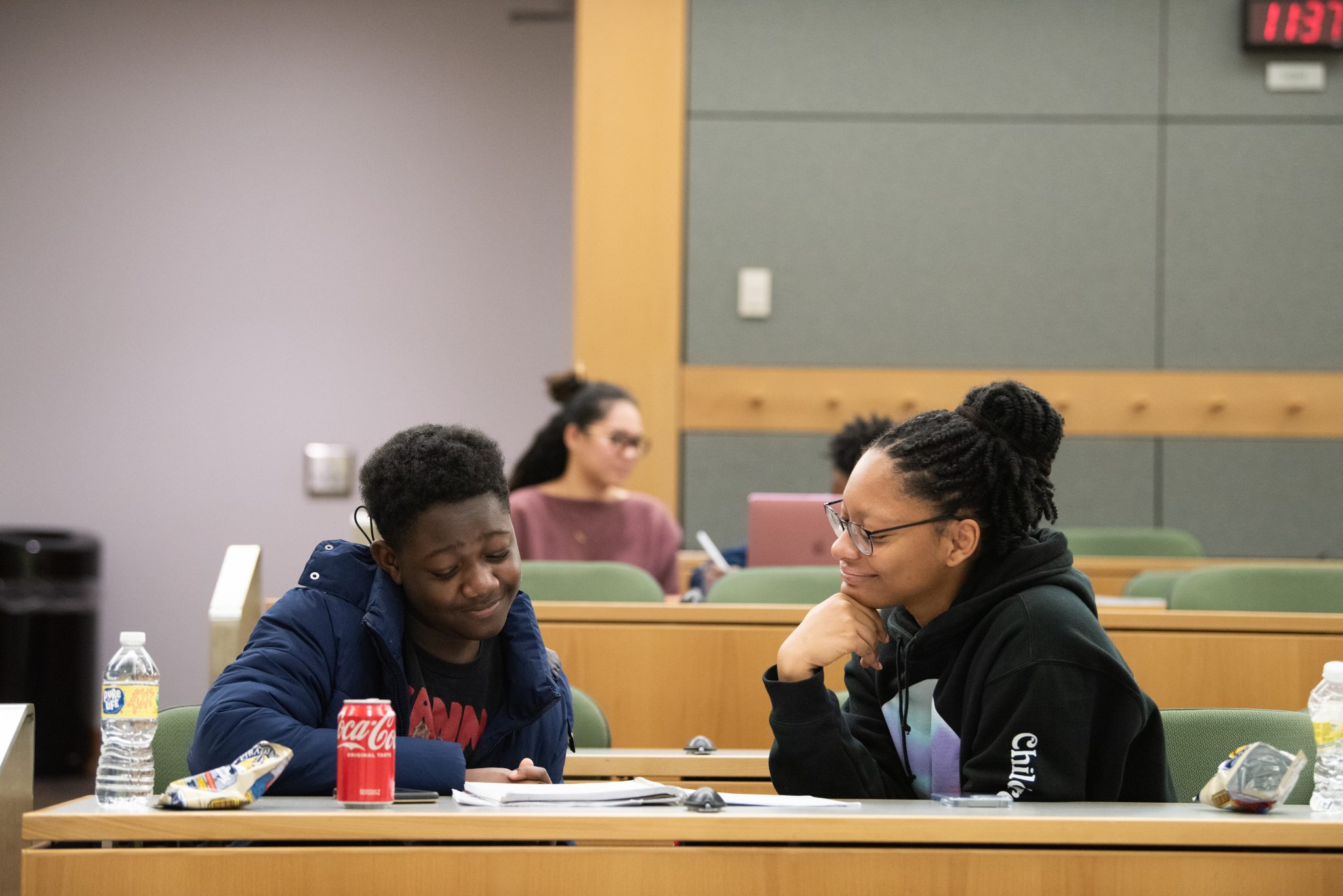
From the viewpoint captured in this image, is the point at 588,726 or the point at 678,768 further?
the point at 588,726

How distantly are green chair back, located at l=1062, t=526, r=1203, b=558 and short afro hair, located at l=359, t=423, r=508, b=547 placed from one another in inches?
121

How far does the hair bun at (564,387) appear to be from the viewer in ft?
15.4

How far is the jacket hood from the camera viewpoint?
1668mm

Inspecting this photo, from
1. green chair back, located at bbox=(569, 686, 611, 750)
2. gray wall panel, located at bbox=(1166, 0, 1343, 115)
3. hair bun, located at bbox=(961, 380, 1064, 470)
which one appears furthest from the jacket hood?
gray wall panel, located at bbox=(1166, 0, 1343, 115)

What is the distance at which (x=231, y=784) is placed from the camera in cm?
134

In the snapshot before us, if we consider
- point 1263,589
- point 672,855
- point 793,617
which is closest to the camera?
point 672,855

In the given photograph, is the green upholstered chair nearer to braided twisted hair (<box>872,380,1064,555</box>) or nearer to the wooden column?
braided twisted hair (<box>872,380,1064,555</box>)

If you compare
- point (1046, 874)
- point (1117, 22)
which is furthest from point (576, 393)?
point (1046, 874)

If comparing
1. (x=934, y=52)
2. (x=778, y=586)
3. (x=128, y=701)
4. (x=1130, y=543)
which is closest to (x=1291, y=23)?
(x=934, y=52)

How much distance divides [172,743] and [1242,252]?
15.0 ft

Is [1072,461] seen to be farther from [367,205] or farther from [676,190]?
[367,205]

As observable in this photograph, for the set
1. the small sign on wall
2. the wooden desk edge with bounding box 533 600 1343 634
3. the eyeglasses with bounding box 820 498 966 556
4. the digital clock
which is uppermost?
the digital clock

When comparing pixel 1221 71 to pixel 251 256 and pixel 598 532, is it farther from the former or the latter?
pixel 251 256

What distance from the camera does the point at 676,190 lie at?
5277 millimetres
